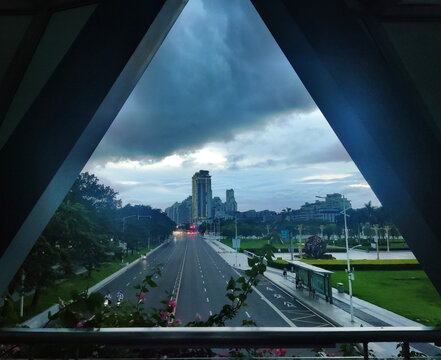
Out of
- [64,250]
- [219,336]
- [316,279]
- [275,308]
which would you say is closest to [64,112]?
[219,336]

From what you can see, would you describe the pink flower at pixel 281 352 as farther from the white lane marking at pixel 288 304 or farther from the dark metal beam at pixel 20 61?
the white lane marking at pixel 288 304

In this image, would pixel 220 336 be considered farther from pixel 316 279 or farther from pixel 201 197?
pixel 201 197

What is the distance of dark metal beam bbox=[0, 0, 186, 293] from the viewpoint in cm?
180

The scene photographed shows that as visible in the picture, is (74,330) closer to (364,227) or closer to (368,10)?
(368,10)

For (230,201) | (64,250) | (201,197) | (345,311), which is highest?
(201,197)

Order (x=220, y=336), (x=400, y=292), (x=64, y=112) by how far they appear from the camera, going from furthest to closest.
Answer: (x=400, y=292) < (x=64, y=112) < (x=220, y=336)

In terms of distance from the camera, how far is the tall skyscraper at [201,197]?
162 meters

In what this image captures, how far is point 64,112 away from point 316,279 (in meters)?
16.2

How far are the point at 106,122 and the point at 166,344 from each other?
1.58 metres

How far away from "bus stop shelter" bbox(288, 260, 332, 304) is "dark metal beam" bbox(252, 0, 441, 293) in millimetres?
13440

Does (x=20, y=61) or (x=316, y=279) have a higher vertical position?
(x=20, y=61)

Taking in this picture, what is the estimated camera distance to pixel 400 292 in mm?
16750

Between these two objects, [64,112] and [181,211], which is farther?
[181,211]

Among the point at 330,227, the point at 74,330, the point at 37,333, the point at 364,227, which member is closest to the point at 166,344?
the point at 74,330
